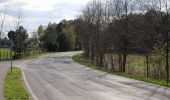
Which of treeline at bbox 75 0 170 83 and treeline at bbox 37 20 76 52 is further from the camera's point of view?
treeline at bbox 37 20 76 52

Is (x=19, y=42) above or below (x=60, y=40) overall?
below

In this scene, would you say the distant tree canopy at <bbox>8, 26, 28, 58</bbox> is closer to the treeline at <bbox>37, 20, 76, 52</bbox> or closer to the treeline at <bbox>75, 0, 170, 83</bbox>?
the treeline at <bbox>75, 0, 170, 83</bbox>

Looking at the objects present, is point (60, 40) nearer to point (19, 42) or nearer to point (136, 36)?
point (19, 42)

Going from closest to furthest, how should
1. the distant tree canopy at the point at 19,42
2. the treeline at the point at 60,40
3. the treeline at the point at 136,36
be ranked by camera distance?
the treeline at the point at 136,36 → the distant tree canopy at the point at 19,42 → the treeline at the point at 60,40

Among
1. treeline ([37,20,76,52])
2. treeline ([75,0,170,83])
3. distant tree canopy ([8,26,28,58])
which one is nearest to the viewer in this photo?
treeline ([75,0,170,83])

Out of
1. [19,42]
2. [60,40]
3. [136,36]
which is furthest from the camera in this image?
[60,40]

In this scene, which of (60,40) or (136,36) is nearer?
(136,36)

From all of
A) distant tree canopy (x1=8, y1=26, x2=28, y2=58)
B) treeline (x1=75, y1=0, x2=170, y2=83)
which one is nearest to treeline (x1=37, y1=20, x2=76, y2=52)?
distant tree canopy (x1=8, y1=26, x2=28, y2=58)

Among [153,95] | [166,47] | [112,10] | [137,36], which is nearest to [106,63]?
[112,10]

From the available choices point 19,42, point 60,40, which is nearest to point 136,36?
point 19,42

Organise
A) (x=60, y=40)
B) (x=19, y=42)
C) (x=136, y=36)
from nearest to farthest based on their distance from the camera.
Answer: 1. (x=136, y=36)
2. (x=19, y=42)
3. (x=60, y=40)

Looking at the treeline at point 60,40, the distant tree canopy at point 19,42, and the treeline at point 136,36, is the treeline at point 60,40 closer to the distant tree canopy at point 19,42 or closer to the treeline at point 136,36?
the distant tree canopy at point 19,42

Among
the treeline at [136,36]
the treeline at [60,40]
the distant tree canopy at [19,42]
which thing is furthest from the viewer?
the treeline at [60,40]

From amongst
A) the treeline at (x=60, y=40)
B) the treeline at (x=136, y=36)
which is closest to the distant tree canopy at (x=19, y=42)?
the treeline at (x=136, y=36)
